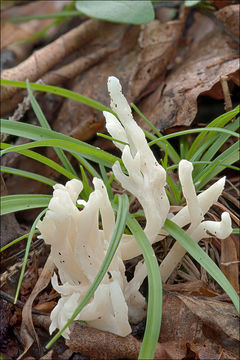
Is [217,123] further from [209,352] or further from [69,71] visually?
[69,71]

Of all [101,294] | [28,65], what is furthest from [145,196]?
[28,65]

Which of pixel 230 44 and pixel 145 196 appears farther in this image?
pixel 230 44

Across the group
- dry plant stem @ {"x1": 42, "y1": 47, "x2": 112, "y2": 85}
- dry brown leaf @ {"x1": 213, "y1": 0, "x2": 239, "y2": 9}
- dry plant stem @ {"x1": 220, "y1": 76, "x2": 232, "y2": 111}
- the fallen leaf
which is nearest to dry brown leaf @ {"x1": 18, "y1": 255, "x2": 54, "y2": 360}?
the fallen leaf

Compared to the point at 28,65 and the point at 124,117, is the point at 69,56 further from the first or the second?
the point at 124,117

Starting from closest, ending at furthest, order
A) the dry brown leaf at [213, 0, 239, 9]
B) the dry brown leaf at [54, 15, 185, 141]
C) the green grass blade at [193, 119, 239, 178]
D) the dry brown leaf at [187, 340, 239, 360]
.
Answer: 1. the dry brown leaf at [187, 340, 239, 360]
2. the green grass blade at [193, 119, 239, 178]
3. the dry brown leaf at [54, 15, 185, 141]
4. the dry brown leaf at [213, 0, 239, 9]

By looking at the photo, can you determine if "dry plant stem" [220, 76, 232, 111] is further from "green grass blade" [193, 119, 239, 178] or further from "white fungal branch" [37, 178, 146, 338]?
"white fungal branch" [37, 178, 146, 338]
